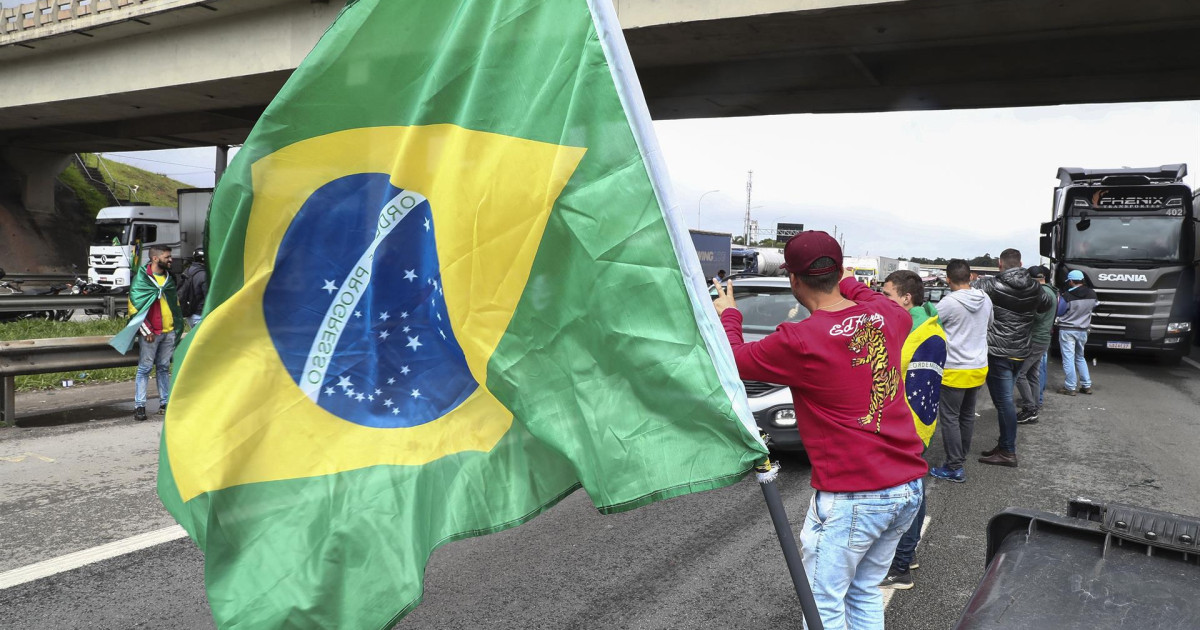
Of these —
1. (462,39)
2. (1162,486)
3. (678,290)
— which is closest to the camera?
(678,290)

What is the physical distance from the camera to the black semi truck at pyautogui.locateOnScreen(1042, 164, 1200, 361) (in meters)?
15.9

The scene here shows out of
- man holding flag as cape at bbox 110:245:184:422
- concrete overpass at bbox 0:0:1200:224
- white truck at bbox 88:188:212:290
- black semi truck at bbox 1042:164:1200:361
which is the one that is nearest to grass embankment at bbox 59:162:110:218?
concrete overpass at bbox 0:0:1200:224

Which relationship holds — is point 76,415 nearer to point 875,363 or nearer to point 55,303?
point 875,363

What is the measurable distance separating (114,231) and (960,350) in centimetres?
3073

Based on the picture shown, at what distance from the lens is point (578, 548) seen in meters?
5.00

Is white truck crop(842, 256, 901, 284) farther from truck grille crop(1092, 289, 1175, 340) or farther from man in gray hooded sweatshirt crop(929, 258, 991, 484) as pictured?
man in gray hooded sweatshirt crop(929, 258, 991, 484)

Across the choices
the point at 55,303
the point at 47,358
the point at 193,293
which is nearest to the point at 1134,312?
the point at 193,293

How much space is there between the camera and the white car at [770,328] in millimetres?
6852

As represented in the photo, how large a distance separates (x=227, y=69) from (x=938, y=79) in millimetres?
17778

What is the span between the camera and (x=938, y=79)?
17.7 meters

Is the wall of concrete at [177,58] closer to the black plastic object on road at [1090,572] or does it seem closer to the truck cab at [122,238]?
the truck cab at [122,238]

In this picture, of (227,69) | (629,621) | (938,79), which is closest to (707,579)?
(629,621)

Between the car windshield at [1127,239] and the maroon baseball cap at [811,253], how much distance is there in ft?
55.9

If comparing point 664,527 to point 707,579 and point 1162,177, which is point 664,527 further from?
point 1162,177
